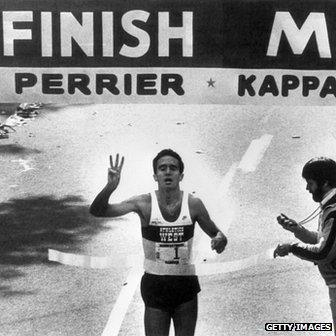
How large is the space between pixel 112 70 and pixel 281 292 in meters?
1.88

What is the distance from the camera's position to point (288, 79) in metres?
8.73

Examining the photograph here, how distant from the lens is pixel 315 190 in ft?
27.9

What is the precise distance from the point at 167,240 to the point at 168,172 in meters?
0.42

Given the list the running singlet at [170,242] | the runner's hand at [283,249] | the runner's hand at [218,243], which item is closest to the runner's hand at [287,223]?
the runner's hand at [283,249]

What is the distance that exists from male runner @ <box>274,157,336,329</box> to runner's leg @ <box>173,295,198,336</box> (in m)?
0.62

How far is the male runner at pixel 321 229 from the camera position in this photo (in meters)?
8.34

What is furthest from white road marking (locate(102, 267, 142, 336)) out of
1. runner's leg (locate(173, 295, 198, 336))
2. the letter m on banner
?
the letter m on banner

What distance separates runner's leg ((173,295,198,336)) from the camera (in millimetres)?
8430

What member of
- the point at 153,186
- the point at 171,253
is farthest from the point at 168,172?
the point at 171,253

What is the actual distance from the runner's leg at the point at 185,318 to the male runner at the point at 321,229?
2.04ft

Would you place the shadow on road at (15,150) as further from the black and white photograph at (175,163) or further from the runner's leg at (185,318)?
the runner's leg at (185,318)

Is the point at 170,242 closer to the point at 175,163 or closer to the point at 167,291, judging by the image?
the point at 167,291

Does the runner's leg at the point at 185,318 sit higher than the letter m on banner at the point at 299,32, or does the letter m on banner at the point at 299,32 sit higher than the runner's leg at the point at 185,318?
the letter m on banner at the point at 299,32

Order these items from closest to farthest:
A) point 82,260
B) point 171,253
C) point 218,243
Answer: point 218,243, point 171,253, point 82,260
